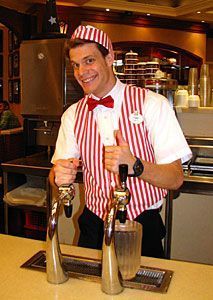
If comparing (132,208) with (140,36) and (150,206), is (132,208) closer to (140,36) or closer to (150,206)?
(150,206)

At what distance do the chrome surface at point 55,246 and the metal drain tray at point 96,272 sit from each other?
2.4 inches

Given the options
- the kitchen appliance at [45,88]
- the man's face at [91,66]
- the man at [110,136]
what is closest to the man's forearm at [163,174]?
the man at [110,136]

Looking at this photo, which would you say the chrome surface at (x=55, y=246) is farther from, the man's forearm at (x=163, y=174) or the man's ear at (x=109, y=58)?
the man's ear at (x=109, y=58)

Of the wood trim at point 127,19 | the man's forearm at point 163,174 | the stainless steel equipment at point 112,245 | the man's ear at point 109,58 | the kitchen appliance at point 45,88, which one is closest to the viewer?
the stainless steel equipment at point 112,245

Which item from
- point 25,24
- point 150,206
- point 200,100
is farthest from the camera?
point 25,24

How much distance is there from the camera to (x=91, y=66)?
1.55 metres

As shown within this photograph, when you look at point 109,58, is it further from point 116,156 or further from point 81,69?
point 116,156

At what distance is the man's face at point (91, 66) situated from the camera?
1.54m

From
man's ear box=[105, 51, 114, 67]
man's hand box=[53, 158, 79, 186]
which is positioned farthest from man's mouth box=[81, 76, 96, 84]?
man's hand box=[53, 158, 79, 186]

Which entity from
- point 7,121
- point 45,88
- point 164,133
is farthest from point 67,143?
point 7,121

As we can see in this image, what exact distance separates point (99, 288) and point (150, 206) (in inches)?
23.8

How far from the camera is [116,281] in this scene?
1078mm

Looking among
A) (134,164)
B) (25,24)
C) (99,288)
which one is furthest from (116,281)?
(25,24)

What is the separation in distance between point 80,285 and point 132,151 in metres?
0.65
